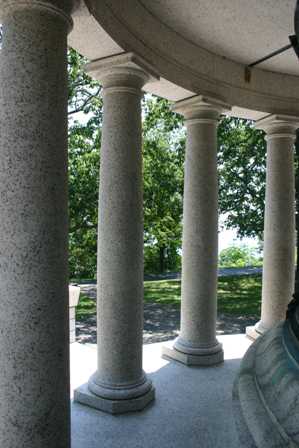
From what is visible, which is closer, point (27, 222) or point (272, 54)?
point (27, 222)

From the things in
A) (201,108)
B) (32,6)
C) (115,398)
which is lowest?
(115,398)

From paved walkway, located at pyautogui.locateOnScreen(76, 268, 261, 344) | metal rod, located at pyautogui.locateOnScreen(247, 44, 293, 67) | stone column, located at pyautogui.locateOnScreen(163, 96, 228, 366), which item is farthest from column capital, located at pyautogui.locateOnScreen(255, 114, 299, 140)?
paved walkway, located at pyautogui.locateOnScreen(76, 268, 261, 344)

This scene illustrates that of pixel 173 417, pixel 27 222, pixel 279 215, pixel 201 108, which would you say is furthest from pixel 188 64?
pixel 173 417

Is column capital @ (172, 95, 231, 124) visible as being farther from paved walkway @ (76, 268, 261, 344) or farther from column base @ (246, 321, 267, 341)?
paved walkway @ (76, 268, 261, 344)

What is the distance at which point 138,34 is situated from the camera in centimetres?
6856

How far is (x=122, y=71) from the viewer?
66.9 m

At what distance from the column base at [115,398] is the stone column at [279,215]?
Answer: 1664 inches

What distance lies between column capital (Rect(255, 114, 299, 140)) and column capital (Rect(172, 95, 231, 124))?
13.4 meters

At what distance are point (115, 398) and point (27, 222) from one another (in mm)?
39423

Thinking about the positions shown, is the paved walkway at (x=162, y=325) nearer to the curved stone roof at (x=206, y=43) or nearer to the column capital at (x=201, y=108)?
the column capital at (x=201, y=108)

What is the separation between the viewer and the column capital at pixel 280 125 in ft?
324

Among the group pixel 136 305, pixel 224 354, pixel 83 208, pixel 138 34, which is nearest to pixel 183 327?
pixel 224 354

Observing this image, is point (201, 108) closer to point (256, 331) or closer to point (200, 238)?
point (200, 238)

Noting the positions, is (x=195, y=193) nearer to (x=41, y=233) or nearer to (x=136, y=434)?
(x=136, y=434)
